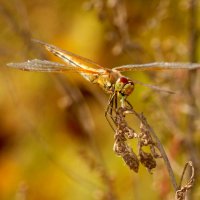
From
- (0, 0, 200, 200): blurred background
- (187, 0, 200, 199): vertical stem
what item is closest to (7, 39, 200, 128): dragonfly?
(187, 0, 200, 199): vertical stem

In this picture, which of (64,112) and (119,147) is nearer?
(119,147)

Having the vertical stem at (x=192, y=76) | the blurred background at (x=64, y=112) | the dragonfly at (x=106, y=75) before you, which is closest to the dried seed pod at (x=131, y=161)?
the dragonfly at (x=106, y=75)

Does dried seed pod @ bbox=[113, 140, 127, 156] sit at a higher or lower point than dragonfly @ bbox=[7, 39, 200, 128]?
lower

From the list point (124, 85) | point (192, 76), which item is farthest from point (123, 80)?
point (192, 76)

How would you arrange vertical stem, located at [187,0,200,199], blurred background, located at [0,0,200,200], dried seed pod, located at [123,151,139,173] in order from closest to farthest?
1. dried seed pod, located at [123,151,139,173]
2. vertical stem, located at [187,0,200,199]
3. blurred background, located at [0,0,200,200]

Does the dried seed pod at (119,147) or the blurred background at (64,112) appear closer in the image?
the dried seed pod at (119,147)

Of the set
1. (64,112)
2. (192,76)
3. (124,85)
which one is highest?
(64,112)

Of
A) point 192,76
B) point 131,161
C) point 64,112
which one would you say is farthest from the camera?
point 64,112

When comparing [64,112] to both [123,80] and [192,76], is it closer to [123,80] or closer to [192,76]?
[192,76]

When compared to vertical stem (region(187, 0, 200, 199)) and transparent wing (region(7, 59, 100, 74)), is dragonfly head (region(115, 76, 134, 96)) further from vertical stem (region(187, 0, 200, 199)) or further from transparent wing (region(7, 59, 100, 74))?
vertical stem (region(187, 0, 200, 199))

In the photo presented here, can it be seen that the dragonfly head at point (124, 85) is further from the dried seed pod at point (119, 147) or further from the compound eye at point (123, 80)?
the dried seed pod at point (119, 147)

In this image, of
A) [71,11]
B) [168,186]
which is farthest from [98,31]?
[168,186]
